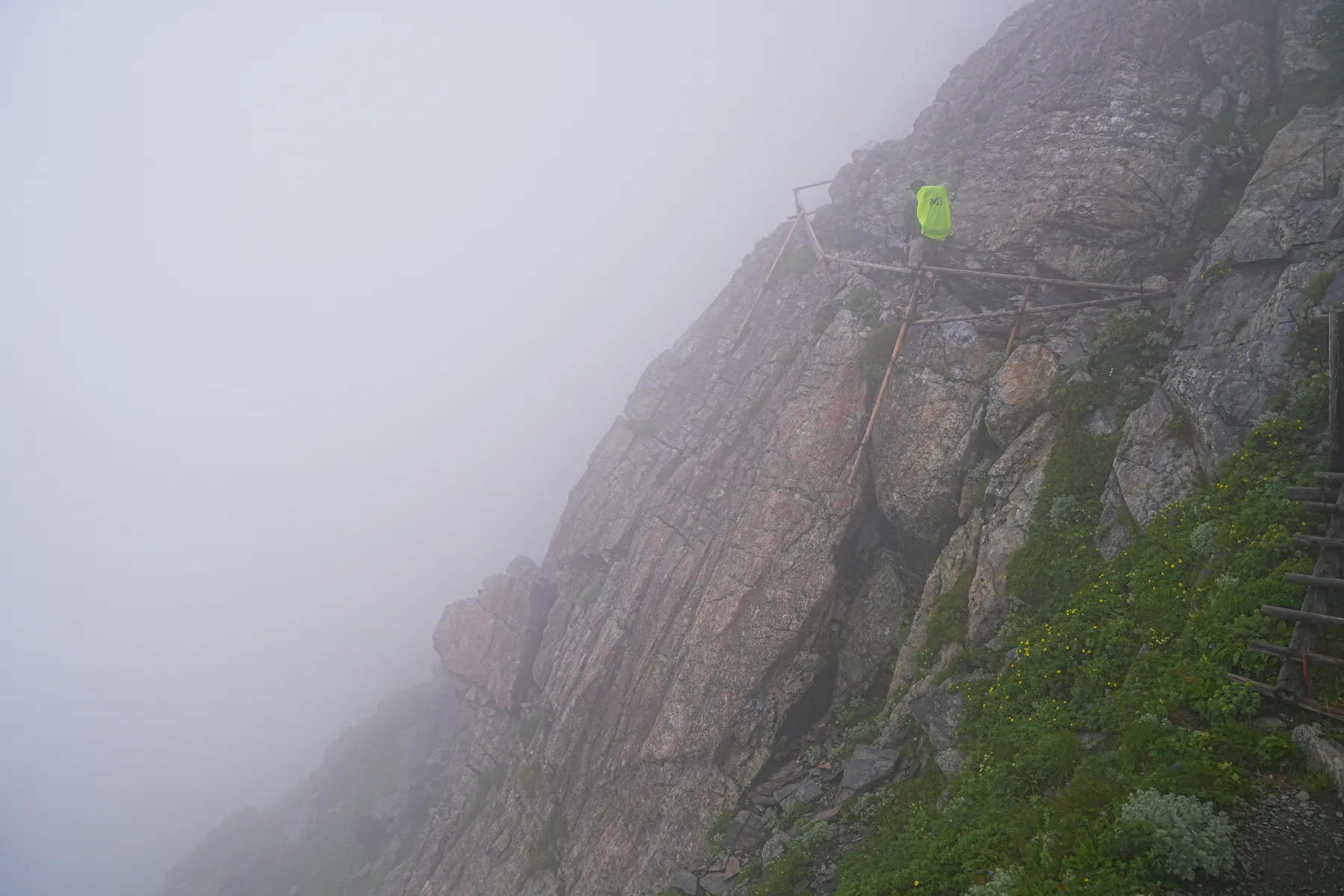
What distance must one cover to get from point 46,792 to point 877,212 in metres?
259

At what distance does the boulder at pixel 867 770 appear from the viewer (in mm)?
16062

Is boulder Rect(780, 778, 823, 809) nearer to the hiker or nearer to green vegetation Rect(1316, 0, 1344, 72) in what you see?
the hiker

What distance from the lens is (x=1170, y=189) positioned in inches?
818

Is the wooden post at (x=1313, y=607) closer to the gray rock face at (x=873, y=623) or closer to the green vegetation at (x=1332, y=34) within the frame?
the gray rock face at (x=873, y=623)

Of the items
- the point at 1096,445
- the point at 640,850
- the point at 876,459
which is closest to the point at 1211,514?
the point at 1096,445

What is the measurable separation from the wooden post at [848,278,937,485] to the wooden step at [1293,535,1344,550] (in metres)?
14.0

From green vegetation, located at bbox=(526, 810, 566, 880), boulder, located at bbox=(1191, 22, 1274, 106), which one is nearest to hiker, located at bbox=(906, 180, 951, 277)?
boulder, located at bbox=(1191, 22, 1274, 106)

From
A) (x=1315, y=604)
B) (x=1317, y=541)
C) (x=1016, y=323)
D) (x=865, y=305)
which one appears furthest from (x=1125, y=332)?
(x=1315, y=604)

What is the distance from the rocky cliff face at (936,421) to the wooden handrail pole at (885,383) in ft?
1.81

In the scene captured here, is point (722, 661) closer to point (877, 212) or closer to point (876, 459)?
point (876, 459)

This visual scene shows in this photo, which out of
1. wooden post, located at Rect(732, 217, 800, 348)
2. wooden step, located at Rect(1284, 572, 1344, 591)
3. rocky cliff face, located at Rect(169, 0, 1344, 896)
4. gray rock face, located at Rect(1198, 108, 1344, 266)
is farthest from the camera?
wooden post, located at Rect(732, 217, 800, 348)

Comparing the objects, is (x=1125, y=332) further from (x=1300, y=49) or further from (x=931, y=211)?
(x=1300, y=49)

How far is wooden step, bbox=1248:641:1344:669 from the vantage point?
323 inches

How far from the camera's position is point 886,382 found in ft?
77.8
